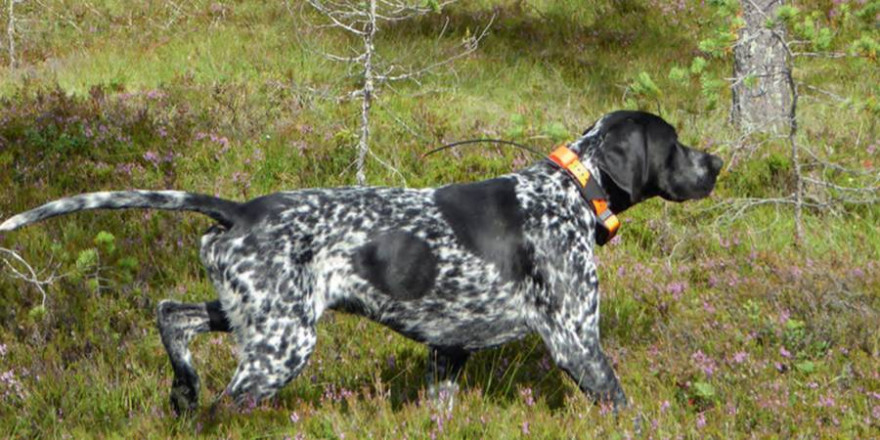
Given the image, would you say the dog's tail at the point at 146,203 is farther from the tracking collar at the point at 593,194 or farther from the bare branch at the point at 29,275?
the tracking collar at the point at 593,194

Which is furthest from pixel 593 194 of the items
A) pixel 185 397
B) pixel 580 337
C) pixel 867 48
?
pixel 867 48

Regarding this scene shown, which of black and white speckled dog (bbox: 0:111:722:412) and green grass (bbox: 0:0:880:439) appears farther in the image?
green grass (bbox: 0:0:880:439)

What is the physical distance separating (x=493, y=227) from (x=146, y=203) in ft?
5.96

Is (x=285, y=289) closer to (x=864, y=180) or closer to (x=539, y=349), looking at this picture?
(x=539, y=349)

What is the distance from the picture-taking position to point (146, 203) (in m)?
4.85

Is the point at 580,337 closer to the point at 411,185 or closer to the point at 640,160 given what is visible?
the point at 640,160

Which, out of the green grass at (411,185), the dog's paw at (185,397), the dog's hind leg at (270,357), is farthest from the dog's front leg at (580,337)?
the dog's paw at (185,397)

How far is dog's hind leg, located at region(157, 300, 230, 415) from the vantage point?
204 inches

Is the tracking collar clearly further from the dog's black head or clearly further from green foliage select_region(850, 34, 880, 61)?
green foliage select_region(850, 34, 880, 61)

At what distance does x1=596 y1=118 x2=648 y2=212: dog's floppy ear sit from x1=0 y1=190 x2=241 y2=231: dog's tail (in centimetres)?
208

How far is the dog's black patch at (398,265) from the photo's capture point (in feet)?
16.7

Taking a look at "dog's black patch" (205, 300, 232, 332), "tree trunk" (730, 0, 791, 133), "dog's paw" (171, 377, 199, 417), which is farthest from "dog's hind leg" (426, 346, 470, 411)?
"tree trunk" (730, 0, 791, 133)

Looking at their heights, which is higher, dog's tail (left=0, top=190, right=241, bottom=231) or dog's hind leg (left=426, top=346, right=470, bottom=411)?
dog's tail (left=0, top=190, right=241, bottom=231)

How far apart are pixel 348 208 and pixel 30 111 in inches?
232
